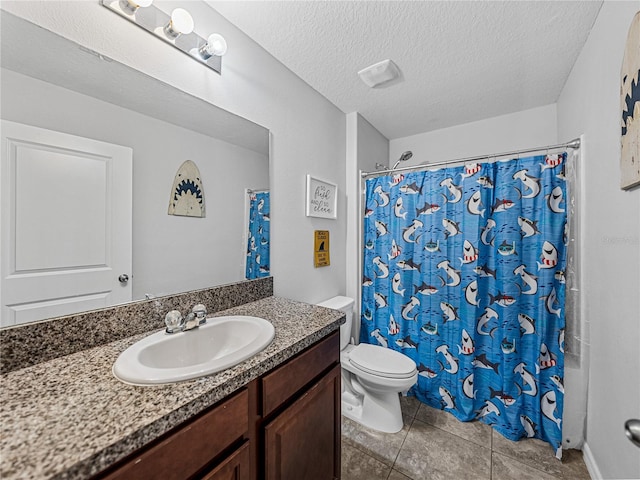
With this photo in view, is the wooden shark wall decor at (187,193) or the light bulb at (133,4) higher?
the light bulb at (133,4)

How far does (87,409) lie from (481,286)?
1950mm

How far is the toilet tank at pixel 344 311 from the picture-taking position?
1926mm

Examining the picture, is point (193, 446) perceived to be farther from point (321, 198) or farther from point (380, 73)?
point (380, 73)

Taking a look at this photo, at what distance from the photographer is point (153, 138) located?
3.42ft

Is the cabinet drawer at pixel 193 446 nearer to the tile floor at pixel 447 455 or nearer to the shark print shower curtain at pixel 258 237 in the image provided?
the shark print shower curtain at pixel 258 237

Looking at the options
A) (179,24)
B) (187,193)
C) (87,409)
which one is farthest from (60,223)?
(179,24)

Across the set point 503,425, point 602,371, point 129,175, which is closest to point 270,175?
point 129,175

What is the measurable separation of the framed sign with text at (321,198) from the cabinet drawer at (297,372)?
0.92 meters

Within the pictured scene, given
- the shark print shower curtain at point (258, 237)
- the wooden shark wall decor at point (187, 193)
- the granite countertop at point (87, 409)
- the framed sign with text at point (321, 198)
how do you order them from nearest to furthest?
the granite countertop at point (87, 409)
the wooden shark wall decor at point (187, 193)
the shark print shower curtain at point (258, 237)
the framed sign with text at point (321, 198)

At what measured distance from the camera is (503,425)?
1.63 m

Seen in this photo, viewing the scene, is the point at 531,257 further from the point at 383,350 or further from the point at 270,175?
the point at 270,175

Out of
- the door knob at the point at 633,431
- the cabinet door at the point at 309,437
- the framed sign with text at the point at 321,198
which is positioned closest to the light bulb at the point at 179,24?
the framed sign with text at the point at 321,198

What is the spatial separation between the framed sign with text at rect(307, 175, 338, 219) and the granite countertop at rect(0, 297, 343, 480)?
110 centimetres

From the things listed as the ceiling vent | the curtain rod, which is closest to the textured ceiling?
the ceiling vent
